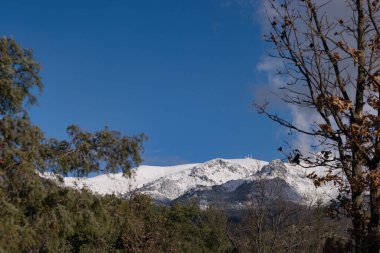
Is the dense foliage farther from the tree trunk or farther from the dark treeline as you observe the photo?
the tree trunk

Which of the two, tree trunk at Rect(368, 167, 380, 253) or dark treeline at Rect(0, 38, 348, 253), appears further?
dark treeline at Rect(0, 38, 348, 253)

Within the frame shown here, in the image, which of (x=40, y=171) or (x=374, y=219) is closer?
(x=374, y=219)

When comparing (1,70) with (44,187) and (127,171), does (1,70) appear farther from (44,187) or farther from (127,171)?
(127,171)

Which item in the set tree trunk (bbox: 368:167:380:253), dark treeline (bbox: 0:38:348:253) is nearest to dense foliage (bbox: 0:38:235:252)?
dark treeline (bbox: 0:38:348:253)

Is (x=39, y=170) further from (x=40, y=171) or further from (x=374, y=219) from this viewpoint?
(x=374, y=219)

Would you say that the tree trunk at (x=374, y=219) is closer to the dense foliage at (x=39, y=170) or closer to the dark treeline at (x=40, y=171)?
the dark treeline at (x=40, y=171)

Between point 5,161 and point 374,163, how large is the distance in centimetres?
707

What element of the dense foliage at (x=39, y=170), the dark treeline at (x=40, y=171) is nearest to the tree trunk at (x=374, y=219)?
the dark treeline at (x=40, y=171)

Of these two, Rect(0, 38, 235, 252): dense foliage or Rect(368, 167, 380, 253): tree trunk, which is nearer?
Rect(368, 167, 380, 253): tree trunk

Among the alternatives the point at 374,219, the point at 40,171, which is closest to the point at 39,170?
the point at 40,171

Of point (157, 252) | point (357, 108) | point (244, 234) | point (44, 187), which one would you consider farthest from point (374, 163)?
point (244, 234)

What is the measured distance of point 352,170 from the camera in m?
6.88

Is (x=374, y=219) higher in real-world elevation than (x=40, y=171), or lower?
lower

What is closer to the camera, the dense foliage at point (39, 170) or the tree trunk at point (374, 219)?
the tree trunk at point (374, 219)
